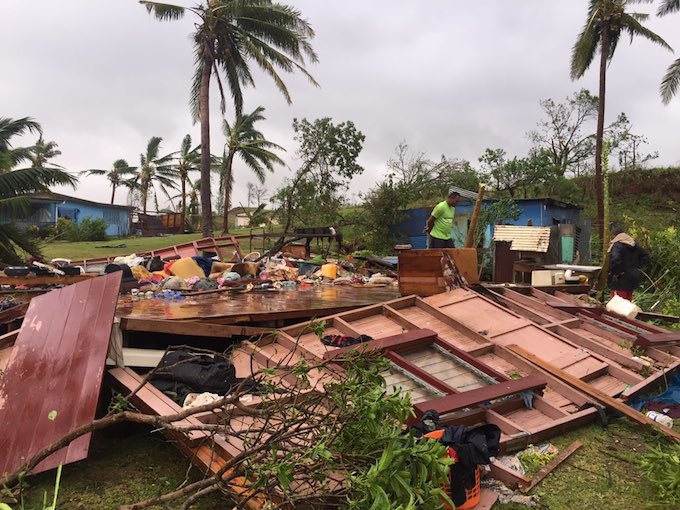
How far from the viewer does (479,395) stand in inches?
158

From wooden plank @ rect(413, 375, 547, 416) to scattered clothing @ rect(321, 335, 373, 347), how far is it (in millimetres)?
1247

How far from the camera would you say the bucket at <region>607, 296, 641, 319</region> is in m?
7.11

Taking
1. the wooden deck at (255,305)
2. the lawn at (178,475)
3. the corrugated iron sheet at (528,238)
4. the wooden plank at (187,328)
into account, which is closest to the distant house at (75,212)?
the wooden deck at (255,305)

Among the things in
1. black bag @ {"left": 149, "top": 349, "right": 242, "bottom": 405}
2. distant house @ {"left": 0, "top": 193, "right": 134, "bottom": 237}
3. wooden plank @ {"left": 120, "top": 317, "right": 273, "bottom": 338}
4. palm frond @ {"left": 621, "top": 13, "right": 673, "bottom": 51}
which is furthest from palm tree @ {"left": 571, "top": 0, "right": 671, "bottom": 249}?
distant house @ {"left": 0, "top": 193, "right": 134, "bottom": 237}

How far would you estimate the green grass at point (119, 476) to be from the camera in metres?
3.12

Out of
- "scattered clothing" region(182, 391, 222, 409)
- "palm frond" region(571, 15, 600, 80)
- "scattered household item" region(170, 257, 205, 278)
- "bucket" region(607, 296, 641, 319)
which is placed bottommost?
"scattered clothing" region(182, 391, 222, 409)

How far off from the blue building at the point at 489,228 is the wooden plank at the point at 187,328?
10.9m

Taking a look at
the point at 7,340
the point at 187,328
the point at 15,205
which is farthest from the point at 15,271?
the point at 187,328

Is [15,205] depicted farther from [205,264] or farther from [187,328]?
[187,328]

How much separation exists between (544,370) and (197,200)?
3293cm

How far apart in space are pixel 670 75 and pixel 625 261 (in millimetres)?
13165

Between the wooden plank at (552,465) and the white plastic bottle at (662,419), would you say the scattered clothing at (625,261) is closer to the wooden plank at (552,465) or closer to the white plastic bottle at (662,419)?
the white plastic bottle at (662,419)

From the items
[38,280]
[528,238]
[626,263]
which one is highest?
[528,238]

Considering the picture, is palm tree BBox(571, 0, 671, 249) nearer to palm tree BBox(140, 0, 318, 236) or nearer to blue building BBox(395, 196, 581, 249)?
blue building BBox(395, 196, 581, 249)
